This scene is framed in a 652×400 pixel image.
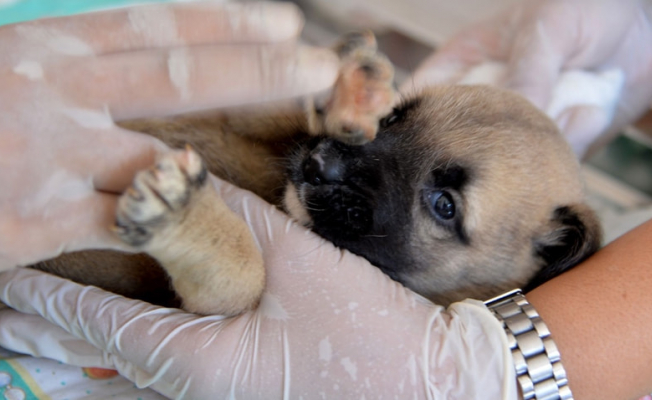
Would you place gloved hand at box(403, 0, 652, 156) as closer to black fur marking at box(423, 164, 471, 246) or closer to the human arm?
black fur marking at box(423, 164, 471, 246)

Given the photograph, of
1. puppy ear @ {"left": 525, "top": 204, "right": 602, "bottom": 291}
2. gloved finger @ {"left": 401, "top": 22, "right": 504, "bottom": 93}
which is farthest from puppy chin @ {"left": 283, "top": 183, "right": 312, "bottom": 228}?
gloved finger @ {"left": 401, "top": 22, "right": 504, "bottom": 93}

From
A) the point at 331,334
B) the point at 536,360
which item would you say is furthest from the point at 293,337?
the point at 536,360

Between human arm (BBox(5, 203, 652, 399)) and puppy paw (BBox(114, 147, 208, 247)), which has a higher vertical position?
puppy paw (BBox(114, 147, 208, 247))

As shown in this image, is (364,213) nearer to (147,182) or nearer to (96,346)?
(147,182)

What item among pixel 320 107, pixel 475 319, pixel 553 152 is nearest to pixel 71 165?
pixel 320 107

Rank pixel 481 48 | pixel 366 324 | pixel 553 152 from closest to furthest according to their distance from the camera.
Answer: pixel 366 324 < pixel 553 152 < pixel 481 48

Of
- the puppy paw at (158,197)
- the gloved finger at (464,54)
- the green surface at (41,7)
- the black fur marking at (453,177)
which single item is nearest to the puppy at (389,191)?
the black fur marking at (453,177)

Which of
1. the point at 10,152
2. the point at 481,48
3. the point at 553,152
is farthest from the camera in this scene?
the point at 481,48
